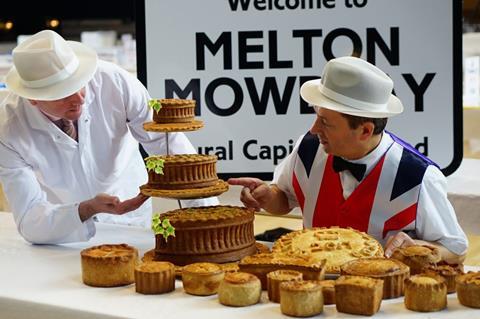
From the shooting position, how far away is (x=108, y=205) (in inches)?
111

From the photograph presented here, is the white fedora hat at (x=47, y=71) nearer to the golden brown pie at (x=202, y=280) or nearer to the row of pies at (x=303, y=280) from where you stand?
the row of pies at (x=303, y=280)

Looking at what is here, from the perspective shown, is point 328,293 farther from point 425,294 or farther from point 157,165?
point 157,165

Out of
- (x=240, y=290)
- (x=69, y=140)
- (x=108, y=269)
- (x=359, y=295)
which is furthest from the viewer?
(x=69, y=140)

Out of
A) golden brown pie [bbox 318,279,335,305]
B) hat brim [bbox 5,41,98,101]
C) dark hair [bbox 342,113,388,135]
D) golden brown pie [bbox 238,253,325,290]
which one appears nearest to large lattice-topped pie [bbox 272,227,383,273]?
golden brown pie [bbox 238,253,325,290]

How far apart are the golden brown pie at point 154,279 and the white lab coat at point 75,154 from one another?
0.69 metres

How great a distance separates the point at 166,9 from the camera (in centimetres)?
336

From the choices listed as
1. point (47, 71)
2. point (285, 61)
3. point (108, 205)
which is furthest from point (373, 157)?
point (47, 71)

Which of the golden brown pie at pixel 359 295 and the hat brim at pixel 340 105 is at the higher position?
the hat brim at pixel 340 105

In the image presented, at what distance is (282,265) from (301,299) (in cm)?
23

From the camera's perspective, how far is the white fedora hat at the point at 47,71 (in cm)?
290

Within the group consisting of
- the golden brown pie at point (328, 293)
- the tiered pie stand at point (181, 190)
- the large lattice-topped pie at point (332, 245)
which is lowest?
the golden brown pie at point (328, 293)

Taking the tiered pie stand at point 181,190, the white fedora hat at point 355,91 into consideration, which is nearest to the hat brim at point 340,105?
the white fedora hat at point 355,91

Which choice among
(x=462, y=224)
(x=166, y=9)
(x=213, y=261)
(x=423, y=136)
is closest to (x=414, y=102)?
(x=423, y=136)

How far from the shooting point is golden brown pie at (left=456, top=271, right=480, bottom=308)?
205cm
